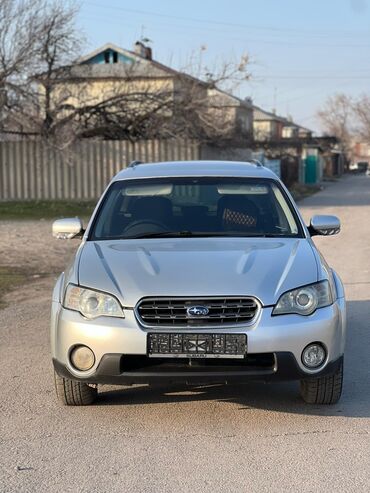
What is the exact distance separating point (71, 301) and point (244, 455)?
4.88 feet

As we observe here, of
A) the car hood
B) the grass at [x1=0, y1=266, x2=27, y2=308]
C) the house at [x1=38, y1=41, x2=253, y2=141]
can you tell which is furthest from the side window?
the house at [x1=38, y1=41, x2=253, y2=141]

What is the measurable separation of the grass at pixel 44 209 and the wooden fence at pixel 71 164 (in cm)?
59

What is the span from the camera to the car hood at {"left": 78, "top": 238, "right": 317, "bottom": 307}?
183 inches

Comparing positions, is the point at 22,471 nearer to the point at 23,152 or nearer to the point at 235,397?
the point at 235,397

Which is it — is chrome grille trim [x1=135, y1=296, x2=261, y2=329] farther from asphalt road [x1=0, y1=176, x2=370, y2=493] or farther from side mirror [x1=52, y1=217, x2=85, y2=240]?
side mirror [x1=52, y1=217, x2=85, y2=240]

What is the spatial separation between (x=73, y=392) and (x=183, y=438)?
37.5 inches

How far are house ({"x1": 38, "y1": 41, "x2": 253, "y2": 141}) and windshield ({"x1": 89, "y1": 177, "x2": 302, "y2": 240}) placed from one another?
17706mm

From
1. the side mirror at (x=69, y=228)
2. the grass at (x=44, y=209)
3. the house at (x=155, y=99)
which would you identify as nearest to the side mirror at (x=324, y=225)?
the side mirror at (x=69, y=228)

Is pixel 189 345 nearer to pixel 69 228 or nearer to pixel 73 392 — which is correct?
pixel 73 392

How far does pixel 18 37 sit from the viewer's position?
74.9 ft

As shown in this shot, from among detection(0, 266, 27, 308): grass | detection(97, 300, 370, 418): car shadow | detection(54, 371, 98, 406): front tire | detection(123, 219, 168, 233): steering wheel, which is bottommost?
detection(0, 266, 27, 308): grass

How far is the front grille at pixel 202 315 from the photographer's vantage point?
4598mm

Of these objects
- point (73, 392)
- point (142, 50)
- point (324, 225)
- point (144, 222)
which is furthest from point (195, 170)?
point (142, 50)

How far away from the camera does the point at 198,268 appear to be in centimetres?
482
